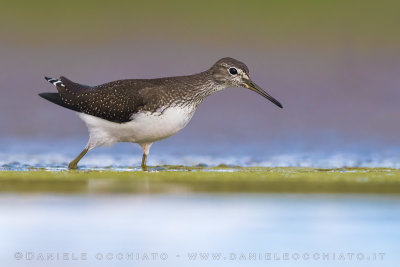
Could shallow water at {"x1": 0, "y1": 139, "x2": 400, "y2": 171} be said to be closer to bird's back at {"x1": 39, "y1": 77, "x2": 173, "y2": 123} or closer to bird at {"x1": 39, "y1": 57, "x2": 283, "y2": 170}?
bird at {"x1": 39, "y1": 57, "x2": 283, "y2": 170}

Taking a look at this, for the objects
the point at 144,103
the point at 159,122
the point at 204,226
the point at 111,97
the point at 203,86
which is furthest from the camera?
the point at 111,97

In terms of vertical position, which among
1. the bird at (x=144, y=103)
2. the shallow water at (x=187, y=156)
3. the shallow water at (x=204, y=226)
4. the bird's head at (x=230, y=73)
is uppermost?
the bird's head at (x=230, y=73)

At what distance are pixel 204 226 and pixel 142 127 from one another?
4967mm

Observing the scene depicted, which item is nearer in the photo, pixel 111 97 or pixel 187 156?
pixel 111 97

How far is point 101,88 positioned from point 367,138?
22.1 feet

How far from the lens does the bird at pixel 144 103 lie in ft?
45.2

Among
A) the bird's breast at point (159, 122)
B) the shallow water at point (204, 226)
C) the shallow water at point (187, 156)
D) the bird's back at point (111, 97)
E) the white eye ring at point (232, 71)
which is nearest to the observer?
the shallow water at point (204, 226)

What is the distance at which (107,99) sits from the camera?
47.7 feet

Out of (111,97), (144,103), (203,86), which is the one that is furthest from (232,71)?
(111,97)

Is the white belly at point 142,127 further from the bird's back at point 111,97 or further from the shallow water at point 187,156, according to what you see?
the shallow water at point 187,156

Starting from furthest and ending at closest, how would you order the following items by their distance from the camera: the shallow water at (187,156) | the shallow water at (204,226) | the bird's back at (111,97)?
the shallow water at (187,156), the bird's back at (111,97), the shallow water at (204,226)

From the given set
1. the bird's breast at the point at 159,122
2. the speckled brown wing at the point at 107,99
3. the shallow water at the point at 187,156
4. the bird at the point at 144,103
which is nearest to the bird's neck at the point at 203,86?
the bird at the point at 144,103

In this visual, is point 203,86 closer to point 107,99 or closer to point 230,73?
point 230,73

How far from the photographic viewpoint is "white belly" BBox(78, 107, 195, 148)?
1371 cm
